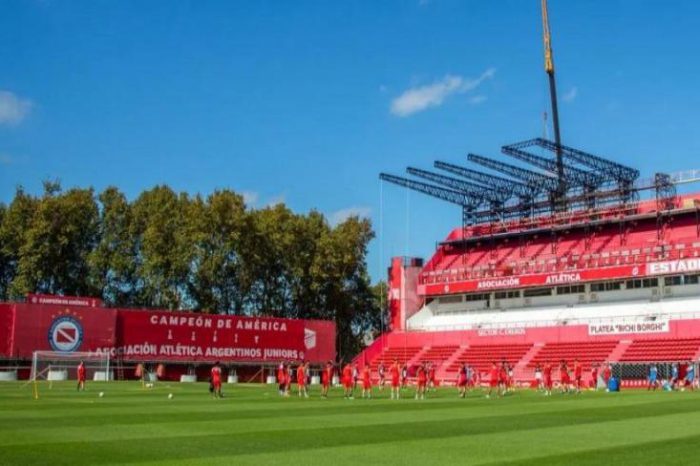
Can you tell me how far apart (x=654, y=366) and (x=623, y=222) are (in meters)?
20.7

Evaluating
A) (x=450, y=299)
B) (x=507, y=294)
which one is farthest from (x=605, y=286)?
(x=450, y=299)

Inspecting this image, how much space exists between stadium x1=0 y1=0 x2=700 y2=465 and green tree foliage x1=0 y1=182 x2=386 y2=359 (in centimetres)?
103

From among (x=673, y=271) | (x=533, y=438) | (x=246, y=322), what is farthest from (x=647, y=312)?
(x=533, y=438)

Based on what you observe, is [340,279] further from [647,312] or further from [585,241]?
[647,312]

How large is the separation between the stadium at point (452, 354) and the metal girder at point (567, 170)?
0.65ft

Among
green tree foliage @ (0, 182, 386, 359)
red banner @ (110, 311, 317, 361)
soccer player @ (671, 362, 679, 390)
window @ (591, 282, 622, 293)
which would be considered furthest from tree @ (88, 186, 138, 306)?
soccer player @ (671, 362, 679, 390)

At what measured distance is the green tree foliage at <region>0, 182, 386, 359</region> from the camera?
7675cm

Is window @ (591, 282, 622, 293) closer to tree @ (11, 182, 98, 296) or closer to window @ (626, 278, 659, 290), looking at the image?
window @ (626, 278, 659, 290)

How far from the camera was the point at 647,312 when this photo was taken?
206 ft

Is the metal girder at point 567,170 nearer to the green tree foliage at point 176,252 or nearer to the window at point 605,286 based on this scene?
the window at point 605,286

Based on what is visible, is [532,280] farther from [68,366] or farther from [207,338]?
[68,366]

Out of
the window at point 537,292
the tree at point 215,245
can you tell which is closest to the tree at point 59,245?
the tree at point 215,245

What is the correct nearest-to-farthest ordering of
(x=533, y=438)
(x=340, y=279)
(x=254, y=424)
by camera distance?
(x=533, y=438)
(x=254, y=424)
(x=340, y=279)

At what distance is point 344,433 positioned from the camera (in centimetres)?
2044
